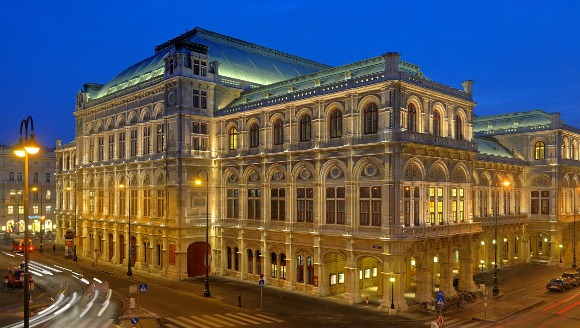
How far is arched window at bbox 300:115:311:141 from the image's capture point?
4784cm

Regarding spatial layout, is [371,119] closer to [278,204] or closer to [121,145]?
[278,204]

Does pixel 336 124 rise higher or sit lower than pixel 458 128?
higher

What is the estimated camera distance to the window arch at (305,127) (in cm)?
4781

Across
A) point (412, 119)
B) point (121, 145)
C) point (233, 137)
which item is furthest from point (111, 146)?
point (412, 119)

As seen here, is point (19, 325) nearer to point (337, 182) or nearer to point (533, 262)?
point (337, 182)

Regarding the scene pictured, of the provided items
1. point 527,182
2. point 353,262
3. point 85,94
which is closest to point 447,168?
point 353,262

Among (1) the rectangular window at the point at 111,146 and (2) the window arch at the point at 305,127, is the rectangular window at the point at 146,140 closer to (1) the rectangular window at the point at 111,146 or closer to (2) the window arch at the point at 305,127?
(1) the rectangular window at the point at 111,146

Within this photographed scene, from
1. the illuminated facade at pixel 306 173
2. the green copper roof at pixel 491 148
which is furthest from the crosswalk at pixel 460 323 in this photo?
the green copper roof at pixel 491 148

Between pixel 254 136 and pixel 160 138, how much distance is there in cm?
1245

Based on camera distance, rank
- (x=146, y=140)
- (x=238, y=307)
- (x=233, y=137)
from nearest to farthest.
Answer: (x=238, y=307) → (x=233, y=137) → (x=146, y=140)

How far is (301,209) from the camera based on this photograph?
48.3 meters

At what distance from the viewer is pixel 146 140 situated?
6147cm

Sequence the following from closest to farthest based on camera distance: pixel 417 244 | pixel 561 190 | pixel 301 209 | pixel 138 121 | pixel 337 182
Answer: pixel 417 244
pixel 337 182
pixel 301 209
pixel 138 121
pixel 561 190

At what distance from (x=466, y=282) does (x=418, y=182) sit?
1232 cm
